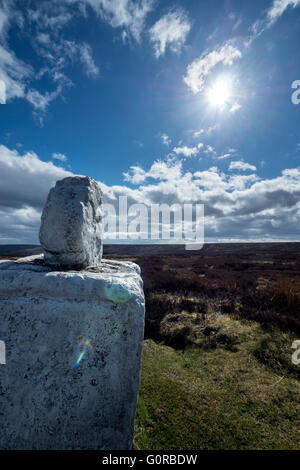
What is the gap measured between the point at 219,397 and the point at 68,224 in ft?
13.2

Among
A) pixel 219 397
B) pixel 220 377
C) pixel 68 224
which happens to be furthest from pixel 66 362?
pixel 220 377

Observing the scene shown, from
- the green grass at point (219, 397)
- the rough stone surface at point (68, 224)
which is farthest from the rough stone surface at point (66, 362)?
the green grass at point (219, 397)

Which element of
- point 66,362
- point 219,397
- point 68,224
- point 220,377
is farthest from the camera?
point 220,377

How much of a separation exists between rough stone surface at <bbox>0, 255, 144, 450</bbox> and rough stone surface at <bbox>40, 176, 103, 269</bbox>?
0.54 meters

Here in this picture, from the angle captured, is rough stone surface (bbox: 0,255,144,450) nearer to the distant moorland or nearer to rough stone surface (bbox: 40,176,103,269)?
rough stone surface (bbox: 40,176,103,269)

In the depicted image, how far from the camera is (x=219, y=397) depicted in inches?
148

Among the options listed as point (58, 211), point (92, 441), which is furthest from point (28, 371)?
point (58, 211)

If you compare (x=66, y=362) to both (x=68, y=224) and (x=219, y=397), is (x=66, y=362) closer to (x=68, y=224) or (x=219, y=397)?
(x=68, y=224)

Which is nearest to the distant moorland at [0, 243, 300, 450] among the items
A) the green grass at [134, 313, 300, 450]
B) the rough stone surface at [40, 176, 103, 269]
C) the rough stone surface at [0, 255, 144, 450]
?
the green grass at [134, 313, 300, 450]

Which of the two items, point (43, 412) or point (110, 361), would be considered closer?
point (43, 412)

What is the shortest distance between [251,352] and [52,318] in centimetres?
523

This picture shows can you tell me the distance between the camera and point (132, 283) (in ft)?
7.43
